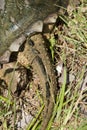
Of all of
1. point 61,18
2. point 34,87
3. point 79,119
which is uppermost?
point 61,18

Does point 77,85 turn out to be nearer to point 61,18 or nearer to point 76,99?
point 76,99

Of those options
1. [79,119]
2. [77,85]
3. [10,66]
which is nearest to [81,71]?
[77,85]

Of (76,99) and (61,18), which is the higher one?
(61,18)

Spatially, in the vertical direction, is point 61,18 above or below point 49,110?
above

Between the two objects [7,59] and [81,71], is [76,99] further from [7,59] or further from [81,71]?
[7,59]

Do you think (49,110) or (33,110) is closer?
(49,110)

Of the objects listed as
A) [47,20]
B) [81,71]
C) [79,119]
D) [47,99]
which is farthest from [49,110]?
[47,20]
